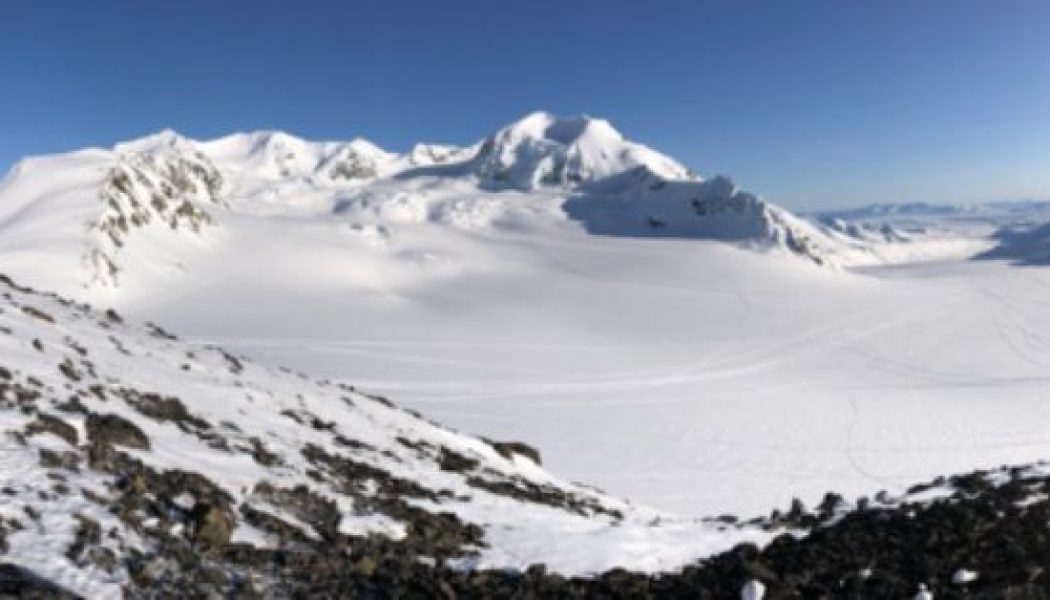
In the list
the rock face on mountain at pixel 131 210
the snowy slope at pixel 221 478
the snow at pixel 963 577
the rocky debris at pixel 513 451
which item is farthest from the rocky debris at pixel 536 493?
the rock face on mountain at pixel 131 210

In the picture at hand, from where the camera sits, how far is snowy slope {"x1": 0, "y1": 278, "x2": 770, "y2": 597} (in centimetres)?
867

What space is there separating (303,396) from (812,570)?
16.2 meters

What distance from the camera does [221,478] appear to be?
1156 cm

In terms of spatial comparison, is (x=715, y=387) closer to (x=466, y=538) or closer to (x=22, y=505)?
(x=466, y=538)

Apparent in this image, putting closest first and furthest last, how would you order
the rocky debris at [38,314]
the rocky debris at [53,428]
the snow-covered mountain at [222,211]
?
the rocky debris at [53,428]
the rocky debris at [38,314]
the snow-covered mountain at [222,211]

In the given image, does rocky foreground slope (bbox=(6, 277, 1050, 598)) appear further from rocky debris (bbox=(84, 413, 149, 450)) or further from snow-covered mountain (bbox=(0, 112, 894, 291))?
snow-covered mountain (bbox=(0, 112, 894, 291))

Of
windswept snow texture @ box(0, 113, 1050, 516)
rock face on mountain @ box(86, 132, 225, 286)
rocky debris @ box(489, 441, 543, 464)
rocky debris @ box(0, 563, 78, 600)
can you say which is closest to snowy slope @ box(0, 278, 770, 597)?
rocky debris @ box(0, 563, 78, 600)

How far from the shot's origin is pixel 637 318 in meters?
83.7

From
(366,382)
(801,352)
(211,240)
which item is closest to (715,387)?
(801,352)

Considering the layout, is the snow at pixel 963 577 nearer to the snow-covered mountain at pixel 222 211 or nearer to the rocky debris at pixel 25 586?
the rocky debris at pixel 25 586

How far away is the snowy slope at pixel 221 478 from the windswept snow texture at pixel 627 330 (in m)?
12.9

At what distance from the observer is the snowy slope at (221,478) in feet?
28.5

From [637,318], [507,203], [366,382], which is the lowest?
[366,382]

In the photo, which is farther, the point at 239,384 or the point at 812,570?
the point at 239,384
